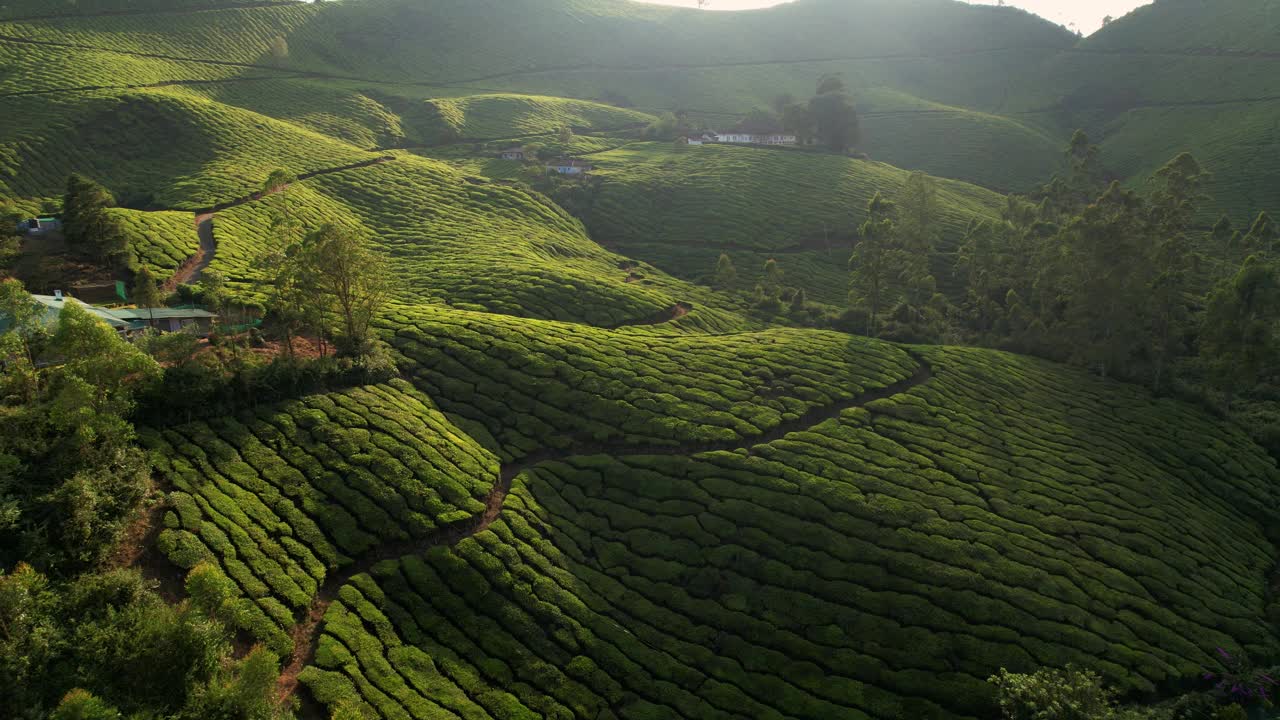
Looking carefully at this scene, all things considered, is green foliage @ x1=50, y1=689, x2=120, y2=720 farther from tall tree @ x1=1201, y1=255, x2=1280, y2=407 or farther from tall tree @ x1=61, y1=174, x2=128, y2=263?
tall tree @ x1=1201, y1=255, x2=1280, y2=407

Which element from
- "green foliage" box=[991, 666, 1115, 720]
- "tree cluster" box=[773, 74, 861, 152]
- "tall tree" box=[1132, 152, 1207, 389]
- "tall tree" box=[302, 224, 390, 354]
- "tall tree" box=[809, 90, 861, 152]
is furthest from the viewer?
"tree cluster" box=[773, 74, 861, 152]

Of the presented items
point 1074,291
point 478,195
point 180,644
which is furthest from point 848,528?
point 478,195

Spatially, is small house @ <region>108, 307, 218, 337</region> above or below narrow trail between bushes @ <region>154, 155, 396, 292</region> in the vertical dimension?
above

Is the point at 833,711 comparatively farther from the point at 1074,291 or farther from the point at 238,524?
the point at 1074,291

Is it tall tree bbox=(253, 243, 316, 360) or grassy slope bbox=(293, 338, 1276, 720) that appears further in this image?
tall tree bbox=(253, 243, 316, 360)

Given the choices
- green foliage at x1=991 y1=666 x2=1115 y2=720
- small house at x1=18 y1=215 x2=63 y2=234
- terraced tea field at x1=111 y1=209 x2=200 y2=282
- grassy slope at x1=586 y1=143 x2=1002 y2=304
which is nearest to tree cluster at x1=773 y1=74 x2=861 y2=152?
grassy slope at x1=586 y1=143 x2=1002 y2=304

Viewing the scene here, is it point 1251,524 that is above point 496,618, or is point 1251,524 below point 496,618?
above
